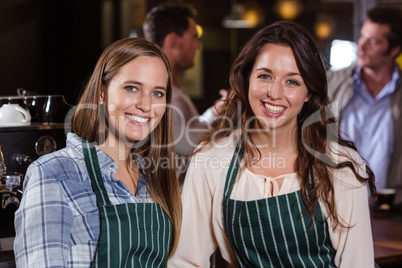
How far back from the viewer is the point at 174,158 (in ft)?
5.98

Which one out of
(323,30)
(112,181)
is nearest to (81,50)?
(323,30)

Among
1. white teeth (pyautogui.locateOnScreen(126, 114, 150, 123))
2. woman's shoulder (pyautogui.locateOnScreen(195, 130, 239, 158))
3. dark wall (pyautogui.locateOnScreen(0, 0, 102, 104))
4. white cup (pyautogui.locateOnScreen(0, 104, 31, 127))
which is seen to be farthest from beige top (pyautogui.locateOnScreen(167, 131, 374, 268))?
dark wall (pyautogui.locateOnScreen(0, 0, 102, 104))

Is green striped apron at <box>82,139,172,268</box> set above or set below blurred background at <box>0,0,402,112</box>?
below

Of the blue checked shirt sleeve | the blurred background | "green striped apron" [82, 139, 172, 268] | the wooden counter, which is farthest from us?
the blurred background

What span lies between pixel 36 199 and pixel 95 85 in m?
0.39

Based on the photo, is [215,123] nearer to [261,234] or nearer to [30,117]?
[261,234]

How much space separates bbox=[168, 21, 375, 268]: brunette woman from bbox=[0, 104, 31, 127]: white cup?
2.06 feet

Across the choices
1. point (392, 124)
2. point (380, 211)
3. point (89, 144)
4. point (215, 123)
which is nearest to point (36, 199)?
point (89, 144)

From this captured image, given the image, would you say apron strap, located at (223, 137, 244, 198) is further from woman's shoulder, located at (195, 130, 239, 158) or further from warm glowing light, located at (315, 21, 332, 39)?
warm glowing light, located at (315, 21, 332, 39)

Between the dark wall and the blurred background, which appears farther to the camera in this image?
the blurred background

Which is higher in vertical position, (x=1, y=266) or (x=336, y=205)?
(x=336, y=205)

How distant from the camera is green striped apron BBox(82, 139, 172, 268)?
1508mm

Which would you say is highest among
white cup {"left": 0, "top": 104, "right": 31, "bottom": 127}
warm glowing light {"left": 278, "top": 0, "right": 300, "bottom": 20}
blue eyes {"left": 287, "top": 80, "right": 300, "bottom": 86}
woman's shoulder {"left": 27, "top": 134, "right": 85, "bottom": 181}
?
warm glowing light {"left": 278, "top": 0, "right": 300, "bottom": 20}

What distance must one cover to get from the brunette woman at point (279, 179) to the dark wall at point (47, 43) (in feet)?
5.18
